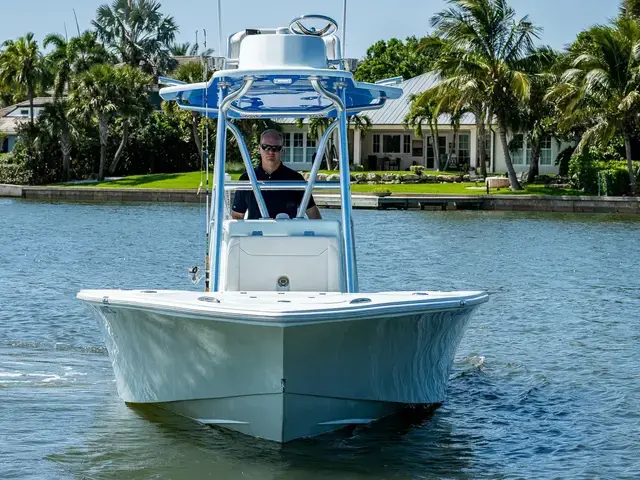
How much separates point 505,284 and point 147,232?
1365 cm

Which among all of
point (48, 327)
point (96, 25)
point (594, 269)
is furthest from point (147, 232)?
point (96, 25)

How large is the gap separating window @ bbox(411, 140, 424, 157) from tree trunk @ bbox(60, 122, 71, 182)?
1708 cm

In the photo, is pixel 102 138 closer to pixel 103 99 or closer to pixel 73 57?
pixel 103 99

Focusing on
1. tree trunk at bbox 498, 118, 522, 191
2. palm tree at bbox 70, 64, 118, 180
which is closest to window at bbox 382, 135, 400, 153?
palm tree at bbox 70, 64, 118, 180

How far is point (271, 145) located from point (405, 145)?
1984 inches

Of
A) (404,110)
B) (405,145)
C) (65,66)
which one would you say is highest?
(65,66)

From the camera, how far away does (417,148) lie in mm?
60625

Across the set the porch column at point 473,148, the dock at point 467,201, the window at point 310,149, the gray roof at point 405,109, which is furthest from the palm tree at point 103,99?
the porch column at point 473,148

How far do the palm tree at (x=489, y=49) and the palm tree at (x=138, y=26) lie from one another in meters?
44.1

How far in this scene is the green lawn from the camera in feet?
148

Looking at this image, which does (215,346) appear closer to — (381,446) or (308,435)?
(308,435)

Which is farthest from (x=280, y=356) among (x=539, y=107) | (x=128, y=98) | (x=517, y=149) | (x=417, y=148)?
(x=417, y=148)

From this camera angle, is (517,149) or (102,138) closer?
(517,149)

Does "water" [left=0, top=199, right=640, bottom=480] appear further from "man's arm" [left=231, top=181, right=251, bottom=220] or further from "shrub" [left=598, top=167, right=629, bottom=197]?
"shrub" [left=598, top=167, right=629, bottom=197]
